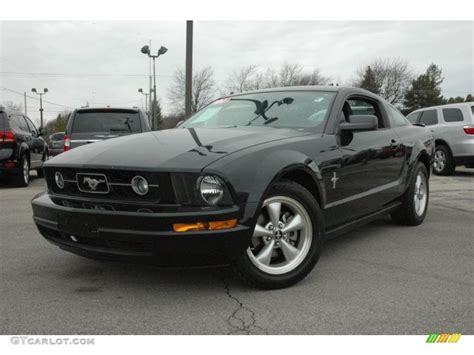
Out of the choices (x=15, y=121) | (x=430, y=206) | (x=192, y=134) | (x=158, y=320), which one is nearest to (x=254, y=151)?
(x=192, y=134)

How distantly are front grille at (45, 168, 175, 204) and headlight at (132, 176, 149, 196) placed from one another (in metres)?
0.02

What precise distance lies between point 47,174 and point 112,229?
903 mm

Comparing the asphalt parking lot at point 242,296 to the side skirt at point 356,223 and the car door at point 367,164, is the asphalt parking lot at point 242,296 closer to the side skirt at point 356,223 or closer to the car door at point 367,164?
the side skirt at point 356,223

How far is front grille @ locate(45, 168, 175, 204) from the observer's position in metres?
2.70

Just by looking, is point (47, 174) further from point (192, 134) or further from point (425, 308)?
point (425, 308)

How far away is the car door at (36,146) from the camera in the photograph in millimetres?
10023

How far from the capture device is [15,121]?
921 centimetres

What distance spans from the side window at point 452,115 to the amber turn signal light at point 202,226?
9710 mm

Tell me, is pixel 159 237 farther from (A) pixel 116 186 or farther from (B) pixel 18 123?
(B) pixel 18 123

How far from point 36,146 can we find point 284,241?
28.7ft

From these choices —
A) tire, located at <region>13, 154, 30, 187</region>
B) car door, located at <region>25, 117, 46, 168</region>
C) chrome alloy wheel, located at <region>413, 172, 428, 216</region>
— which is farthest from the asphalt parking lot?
car door, located at <region>25, 117, 46, 168</region>

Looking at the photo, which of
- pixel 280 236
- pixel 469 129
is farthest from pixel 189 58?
pixel 280 236

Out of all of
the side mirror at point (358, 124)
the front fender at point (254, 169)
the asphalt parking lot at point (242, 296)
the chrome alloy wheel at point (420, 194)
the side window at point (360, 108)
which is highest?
the side window at point (360, 108)

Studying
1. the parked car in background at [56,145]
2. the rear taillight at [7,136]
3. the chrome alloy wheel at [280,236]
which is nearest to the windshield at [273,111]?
the chrome alloy wheel at [280,236]
